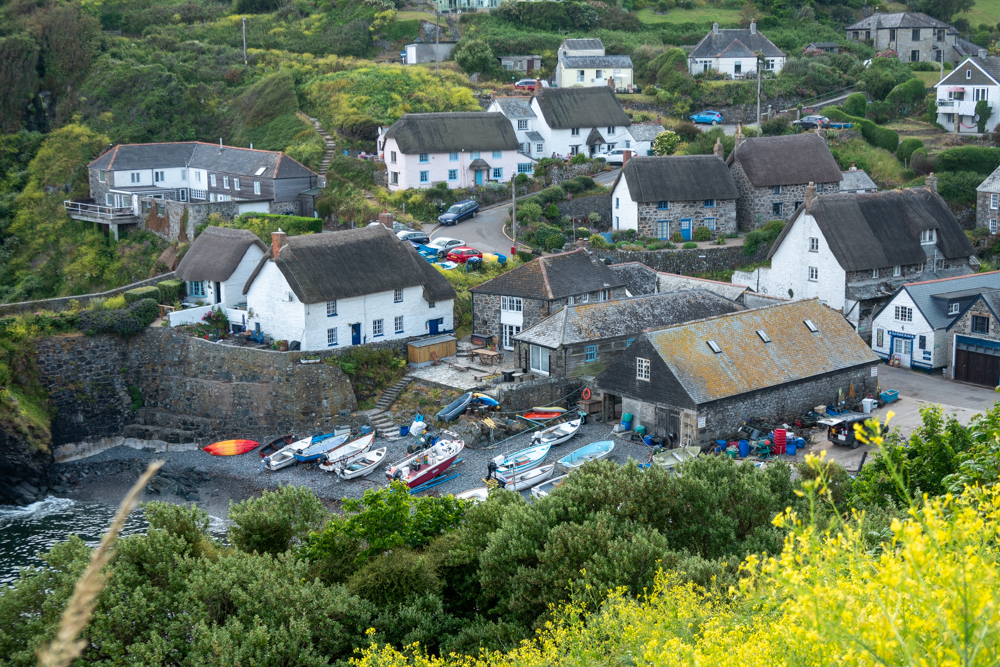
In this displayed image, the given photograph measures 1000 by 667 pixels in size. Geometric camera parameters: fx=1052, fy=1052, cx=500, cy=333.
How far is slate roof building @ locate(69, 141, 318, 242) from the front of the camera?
60.8 meters

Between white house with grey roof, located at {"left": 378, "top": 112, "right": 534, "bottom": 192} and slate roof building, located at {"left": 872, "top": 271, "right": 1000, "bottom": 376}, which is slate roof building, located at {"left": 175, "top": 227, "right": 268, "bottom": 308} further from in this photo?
slate roof building, located at {"left": 872, "top": 271, "right": 1000, "bottom": 376}

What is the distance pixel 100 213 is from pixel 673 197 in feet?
111

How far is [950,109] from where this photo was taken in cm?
7644

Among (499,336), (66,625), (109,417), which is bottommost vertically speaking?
(109,417)

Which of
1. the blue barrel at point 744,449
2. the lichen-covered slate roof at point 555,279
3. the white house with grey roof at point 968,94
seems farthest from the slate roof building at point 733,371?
the white house with grey roof at point 968,94

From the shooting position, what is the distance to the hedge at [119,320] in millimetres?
47688

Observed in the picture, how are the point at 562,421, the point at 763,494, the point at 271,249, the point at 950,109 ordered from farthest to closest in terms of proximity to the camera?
the point at 950,109, the point at 271,249, the point at 562,421, the point at 763,494

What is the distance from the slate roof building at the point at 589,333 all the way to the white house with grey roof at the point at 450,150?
899 inches

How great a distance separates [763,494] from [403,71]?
197 ft

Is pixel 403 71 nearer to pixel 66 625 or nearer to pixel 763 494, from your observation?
pixel 763 494

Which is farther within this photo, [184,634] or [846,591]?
[184,634]

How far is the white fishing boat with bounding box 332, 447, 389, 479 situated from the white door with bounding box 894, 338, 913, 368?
77.1 feet

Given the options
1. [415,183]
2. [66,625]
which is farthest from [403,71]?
[66,625]

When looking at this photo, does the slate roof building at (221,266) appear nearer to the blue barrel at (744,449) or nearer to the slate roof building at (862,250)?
the blue barrel at (744,449)
